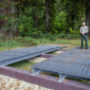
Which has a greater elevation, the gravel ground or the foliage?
the foliage

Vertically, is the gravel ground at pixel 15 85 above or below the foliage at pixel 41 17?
below

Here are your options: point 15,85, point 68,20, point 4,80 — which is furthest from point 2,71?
point 68,20

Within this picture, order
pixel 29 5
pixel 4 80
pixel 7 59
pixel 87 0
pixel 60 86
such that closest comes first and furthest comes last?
1. pixel 60 86
2. pixel 4 80
3. pixel 7 59
4. pixel 87 0
5. pixel 29 5

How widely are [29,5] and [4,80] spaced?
16538 millimetres

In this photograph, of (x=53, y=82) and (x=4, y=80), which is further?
(x=4, y=80)

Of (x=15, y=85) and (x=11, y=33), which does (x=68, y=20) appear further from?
(x=15, y=85)

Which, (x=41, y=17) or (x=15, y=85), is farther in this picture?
(x=41, y=17)

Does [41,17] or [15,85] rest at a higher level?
[41,17]

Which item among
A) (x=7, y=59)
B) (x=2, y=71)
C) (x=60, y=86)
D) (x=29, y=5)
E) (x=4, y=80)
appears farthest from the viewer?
(x=29, y=5)

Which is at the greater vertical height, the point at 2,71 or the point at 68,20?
the point at 68,20

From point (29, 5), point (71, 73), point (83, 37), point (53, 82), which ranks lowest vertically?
point (53, 82)

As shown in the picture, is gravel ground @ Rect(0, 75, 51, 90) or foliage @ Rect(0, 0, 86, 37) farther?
foliage @ Rect(0, 0, 86, 37)

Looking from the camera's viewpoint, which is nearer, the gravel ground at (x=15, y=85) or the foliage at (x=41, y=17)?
the gravel ground at (x=15, y=85)

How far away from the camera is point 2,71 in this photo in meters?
3.83
